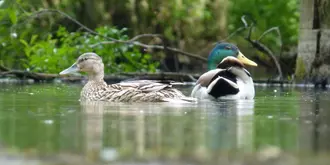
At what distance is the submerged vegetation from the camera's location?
63.1 ft

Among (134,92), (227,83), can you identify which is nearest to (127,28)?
(227,83)

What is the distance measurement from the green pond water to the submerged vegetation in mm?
6740

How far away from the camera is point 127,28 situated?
19.9 meters

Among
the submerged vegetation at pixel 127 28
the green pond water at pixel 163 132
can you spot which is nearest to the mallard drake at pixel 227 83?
the green pond water at pixel 163 132

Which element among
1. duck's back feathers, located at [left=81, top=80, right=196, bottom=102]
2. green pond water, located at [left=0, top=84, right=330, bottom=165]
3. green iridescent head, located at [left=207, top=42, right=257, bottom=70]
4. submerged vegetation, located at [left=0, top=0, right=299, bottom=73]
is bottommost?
green pond water, located at [left=0, top=84, right=330, bottom=165]

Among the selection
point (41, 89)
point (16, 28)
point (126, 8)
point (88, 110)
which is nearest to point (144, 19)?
point (126, 8)

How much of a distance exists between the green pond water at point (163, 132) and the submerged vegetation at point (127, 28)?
6740mm

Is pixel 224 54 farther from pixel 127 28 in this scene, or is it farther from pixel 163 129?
pixel 163 129

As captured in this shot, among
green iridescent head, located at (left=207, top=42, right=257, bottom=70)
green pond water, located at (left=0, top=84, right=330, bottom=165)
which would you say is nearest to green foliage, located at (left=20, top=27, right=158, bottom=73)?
green iridescent head, located at (left=207, top=42, right=257, bottom=70)

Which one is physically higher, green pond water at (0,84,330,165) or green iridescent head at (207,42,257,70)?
green iridescent head at (207,42,257,70)

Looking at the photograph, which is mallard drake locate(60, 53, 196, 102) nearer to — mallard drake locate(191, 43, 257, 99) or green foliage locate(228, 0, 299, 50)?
mallard drake locate(191, 43, 257, 99)

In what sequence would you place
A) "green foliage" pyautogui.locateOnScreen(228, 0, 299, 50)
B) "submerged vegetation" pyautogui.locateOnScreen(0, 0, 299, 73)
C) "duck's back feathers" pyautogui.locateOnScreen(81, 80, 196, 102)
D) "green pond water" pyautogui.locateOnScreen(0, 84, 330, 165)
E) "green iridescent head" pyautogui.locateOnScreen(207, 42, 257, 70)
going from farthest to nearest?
1. "green foliage" pyautogui.locateOnScreen(228, 0, 299, 50)
2. "submerged vegetation" pyautogui.locateOnScreen(0, 0, 299, 73)
3. "green iridescent head" pyautogui.locateOnScreen(207, 42, 257, 70)
4. "duck's back feathers" pyautogui.locateOnScreen(81, 80, 196, 102)
5. "green pond water" pyautogui.locateOnScreen(0, 84, 330, 165)

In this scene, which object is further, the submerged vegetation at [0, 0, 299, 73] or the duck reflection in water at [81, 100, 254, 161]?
the submerged vegetation at [0, 0, 299, 73]

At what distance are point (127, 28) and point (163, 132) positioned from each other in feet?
39.8
